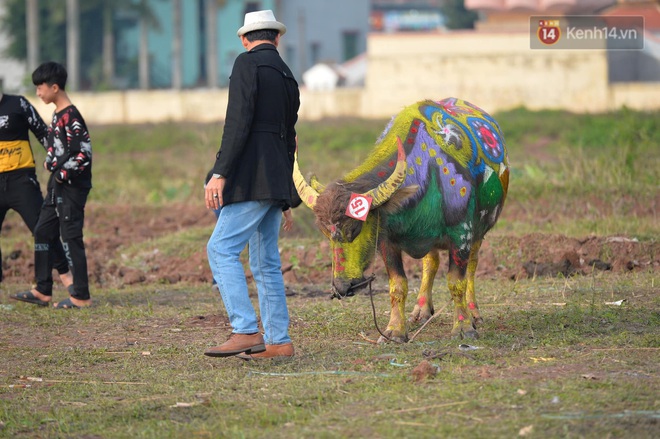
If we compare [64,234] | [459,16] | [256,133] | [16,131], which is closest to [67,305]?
[64,234]

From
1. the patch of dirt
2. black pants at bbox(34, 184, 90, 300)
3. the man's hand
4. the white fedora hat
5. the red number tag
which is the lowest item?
the patch of dirt

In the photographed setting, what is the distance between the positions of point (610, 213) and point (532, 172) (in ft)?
7.52

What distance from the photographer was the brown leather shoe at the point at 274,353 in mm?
6801

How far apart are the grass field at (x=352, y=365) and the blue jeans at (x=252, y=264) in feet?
1.02

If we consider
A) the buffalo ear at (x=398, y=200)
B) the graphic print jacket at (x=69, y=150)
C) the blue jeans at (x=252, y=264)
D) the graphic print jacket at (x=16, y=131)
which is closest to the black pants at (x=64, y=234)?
the graphic print jacket at (x=69, y=150)

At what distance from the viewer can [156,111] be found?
40.5m

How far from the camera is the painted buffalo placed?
6.80m

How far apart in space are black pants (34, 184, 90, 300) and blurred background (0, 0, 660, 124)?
2127 cm

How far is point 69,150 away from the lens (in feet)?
29.4

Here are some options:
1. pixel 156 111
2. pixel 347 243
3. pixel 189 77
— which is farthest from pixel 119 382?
pixel 189 77

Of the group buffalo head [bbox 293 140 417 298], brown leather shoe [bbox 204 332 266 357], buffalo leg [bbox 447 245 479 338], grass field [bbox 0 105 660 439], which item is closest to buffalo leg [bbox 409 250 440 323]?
grass field [bbox 0 105 660 439]

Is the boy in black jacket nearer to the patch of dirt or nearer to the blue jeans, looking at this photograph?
the patch of dirt

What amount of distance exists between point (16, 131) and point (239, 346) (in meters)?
3.97

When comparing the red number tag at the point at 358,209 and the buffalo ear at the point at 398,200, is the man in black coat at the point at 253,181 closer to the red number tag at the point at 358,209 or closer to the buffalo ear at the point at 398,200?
the red number tag at the point at 358,209
